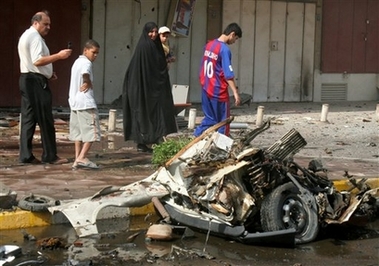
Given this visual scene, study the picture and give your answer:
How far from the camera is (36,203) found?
8664mm

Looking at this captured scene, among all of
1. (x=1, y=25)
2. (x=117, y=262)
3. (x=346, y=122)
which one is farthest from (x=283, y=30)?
(x=117, y=262)

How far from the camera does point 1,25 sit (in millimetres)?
18203

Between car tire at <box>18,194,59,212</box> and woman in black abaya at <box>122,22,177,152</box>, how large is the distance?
4101 millimetres

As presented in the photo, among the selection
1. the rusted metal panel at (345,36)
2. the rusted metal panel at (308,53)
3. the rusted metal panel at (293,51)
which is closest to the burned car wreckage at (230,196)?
the rusted metal panel at (293,51)

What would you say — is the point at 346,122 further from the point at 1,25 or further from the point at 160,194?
the point at 160,194

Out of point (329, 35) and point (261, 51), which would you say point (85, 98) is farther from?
point (329, 35)

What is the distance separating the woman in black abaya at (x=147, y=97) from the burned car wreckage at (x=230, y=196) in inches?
168

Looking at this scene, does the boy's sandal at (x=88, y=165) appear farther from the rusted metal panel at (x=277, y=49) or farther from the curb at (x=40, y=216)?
the rusted metal panel at (x=277, y=49)

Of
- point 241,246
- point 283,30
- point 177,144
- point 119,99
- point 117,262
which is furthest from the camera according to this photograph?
point 283,30

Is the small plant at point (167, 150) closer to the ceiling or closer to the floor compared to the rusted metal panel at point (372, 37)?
closer to the floor

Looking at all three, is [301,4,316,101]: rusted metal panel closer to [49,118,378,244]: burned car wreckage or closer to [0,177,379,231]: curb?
[0,177,379,231]: curb

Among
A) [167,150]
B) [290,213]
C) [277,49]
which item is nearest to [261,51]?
[277,49]

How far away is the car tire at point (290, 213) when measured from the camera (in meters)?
8.20

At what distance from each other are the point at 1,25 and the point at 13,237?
35.1ft
